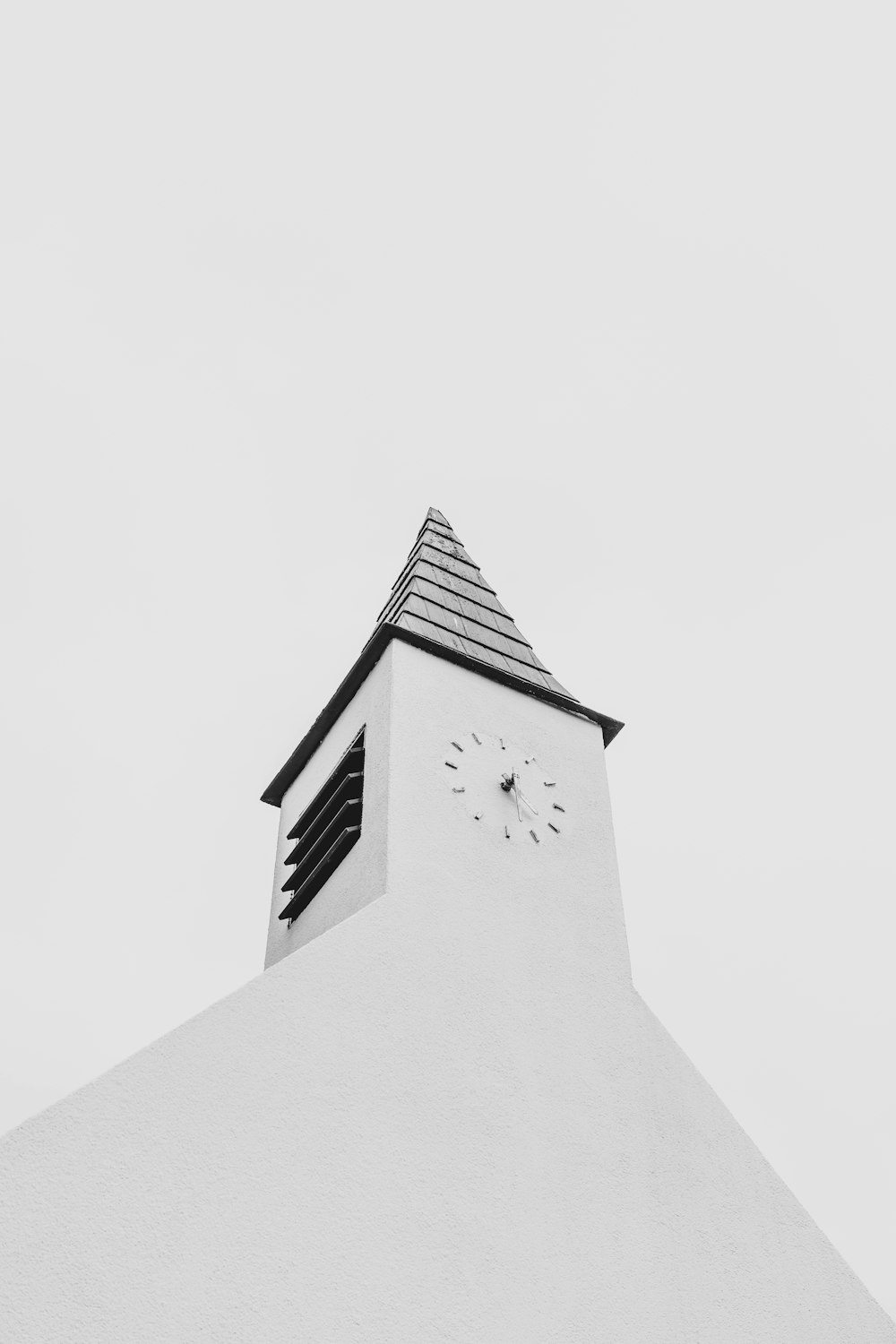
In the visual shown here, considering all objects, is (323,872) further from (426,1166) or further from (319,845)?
(426,1166)

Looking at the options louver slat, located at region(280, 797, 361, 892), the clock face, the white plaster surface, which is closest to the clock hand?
the clock face

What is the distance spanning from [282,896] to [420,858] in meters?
2.26

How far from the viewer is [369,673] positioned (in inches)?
345

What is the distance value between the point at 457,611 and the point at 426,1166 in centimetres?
559

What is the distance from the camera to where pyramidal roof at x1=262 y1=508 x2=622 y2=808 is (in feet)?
28.6

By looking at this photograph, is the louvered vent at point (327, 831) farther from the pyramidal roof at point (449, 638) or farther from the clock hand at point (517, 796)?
the clock hand at point (517, 796)

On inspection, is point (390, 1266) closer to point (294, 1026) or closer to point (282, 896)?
point (294, 1026)

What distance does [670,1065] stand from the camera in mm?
6547

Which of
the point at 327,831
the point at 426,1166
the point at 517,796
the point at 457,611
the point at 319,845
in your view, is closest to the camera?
the point at 426,1166

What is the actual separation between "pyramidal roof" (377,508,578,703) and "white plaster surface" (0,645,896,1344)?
6.63 ft

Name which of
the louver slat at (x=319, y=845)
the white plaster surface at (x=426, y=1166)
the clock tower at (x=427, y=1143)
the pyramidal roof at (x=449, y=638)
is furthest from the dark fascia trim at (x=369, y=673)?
the white plaster surface at (x=426, y=1166)

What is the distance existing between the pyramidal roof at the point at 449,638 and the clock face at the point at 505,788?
2.69 ft

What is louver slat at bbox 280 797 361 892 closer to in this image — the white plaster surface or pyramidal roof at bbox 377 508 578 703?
the white plaster surface

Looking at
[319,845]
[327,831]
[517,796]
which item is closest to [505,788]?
[517,796]
